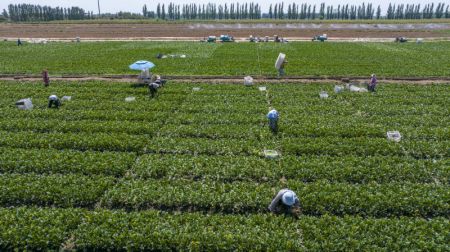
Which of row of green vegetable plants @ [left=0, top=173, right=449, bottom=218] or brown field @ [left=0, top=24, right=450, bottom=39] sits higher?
brown field @ [left=0, top=24, right=450, bottom=39]

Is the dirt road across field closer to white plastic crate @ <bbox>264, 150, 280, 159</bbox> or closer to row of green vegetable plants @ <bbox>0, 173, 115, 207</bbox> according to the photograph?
white plastic crate @ <bbox>264, 150, 280, 159</bbox>

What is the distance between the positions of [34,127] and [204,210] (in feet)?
39.6

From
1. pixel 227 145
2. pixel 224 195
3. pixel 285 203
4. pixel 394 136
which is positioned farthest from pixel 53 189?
pixel 394 136

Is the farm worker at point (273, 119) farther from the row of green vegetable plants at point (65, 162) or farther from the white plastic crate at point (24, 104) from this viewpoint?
the white plastic crate at point (24, 104)

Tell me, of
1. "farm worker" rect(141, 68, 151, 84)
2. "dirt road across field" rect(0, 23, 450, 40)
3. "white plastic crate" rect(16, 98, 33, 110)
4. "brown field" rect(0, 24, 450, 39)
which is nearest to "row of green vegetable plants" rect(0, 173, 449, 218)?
"white plastic crate" rect(16, 98, 33, 110)

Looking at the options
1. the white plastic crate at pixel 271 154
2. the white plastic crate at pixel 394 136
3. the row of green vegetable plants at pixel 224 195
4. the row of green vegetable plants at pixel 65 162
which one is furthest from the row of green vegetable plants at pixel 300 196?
the white plastic crate at pixel 394 136

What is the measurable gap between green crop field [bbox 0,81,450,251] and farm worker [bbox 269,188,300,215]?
1.22 feet

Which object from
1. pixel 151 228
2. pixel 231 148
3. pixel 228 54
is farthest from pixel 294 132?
pixel 228 54

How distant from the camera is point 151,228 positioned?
412 inches

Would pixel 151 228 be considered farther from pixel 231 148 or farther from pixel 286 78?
pixel 286 78

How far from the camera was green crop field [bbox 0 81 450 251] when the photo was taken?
10.2m

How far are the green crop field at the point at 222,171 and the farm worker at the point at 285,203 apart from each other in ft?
1.22

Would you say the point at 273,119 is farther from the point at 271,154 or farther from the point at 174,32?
the point at 174,32

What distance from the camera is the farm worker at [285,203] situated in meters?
11.1
